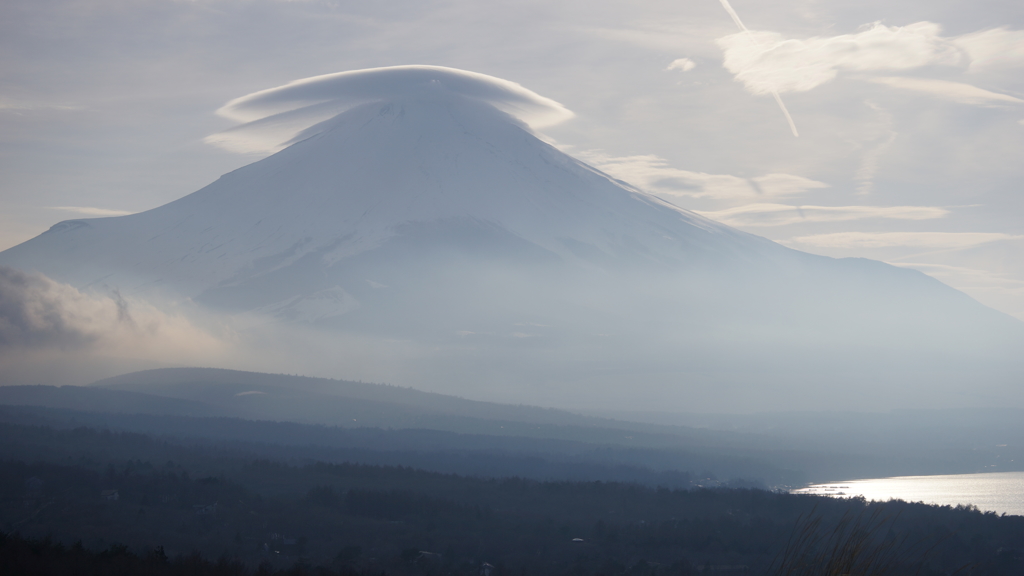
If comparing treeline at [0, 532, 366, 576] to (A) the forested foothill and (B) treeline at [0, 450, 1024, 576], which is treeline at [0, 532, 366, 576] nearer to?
(A) the forested foothill

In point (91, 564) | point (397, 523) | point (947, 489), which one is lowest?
point (947, 489)

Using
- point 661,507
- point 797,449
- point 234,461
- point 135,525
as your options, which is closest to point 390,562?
point 135,525

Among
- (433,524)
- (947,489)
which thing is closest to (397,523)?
(433,524)

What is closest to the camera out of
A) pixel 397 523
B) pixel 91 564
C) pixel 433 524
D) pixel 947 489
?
pixel 91 564

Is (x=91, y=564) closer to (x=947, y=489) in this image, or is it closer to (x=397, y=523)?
(x=397, y=523)

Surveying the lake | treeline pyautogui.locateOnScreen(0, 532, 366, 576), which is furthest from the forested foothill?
the lake

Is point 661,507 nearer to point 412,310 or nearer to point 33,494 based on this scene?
point 33,494
